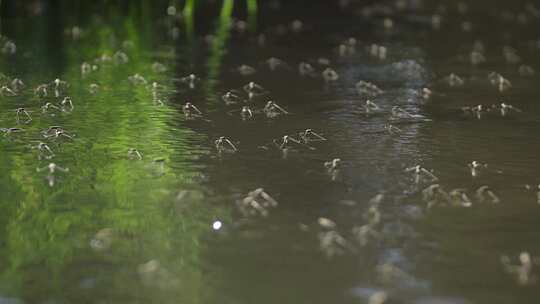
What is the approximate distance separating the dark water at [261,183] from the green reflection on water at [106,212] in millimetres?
13

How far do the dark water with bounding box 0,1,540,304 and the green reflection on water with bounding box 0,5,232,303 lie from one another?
13 millimetres

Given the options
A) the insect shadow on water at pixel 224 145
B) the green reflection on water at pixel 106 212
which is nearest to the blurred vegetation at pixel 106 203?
the green reflection on water at pixel 106 212

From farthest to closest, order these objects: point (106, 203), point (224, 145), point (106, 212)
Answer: point (224, 145) → point (106, 203) → point (106, 212)

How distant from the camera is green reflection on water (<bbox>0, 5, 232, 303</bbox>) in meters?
4.09

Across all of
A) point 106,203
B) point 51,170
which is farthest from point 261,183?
point 51,170

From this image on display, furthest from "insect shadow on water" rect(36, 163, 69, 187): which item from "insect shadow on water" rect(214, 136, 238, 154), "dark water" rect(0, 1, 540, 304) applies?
"insect shadow on water" rect(214, 136, 238, 154)

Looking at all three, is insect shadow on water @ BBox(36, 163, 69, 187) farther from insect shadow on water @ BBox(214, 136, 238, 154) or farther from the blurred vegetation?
insect shadow on water @ BBox(214, 136, 238, 154)

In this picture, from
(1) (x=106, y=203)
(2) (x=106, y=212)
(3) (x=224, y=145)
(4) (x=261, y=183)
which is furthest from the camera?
(3) (x=224, y=145)

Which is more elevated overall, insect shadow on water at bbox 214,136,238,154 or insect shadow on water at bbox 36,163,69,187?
insect shadow on water at bbox 36,163,69,187

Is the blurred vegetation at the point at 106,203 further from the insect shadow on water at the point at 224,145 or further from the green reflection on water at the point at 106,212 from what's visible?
the insect shadow on water at the point at 224,145

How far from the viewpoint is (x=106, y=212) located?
495 centimetres

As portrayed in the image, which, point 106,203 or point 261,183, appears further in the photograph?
point 261,183

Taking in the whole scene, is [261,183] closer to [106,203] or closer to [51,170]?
[106,203]

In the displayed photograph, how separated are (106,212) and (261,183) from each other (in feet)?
3.07
